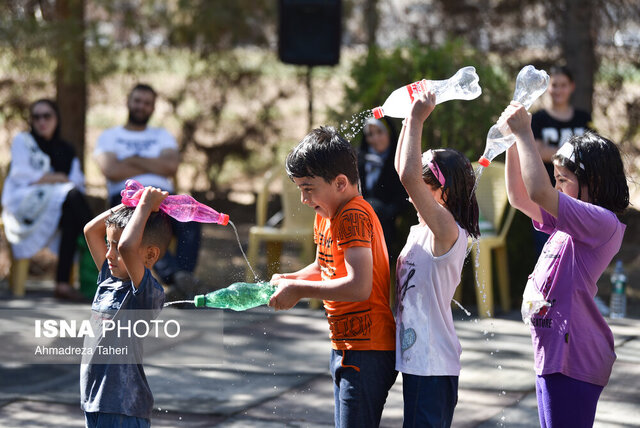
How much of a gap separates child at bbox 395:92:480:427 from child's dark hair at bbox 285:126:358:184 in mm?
174

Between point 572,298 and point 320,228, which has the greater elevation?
point 320,228

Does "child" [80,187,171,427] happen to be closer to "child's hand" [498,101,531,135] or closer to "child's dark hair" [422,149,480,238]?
"child's dark hair" [422,149,480,238]

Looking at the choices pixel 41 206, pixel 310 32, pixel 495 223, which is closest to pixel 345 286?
pixel 495 223

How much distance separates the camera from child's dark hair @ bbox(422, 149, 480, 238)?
10.1 ft

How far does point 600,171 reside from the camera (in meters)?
3.08

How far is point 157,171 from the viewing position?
7.27 m

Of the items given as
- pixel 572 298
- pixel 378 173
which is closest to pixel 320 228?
pixel 572 298

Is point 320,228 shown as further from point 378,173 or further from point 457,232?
point 378,173

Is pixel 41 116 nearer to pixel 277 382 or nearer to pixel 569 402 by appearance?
pixel 277 382

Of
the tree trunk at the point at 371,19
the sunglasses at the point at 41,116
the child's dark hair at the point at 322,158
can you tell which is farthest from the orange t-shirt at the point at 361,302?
the tree trunk at the point at 371,19

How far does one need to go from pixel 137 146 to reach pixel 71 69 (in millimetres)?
2393

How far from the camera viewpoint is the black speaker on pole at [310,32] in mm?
8453

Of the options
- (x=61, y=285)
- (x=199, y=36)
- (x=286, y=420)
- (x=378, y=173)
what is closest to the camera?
(x=286, y=420)

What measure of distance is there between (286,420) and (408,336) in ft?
5.21
